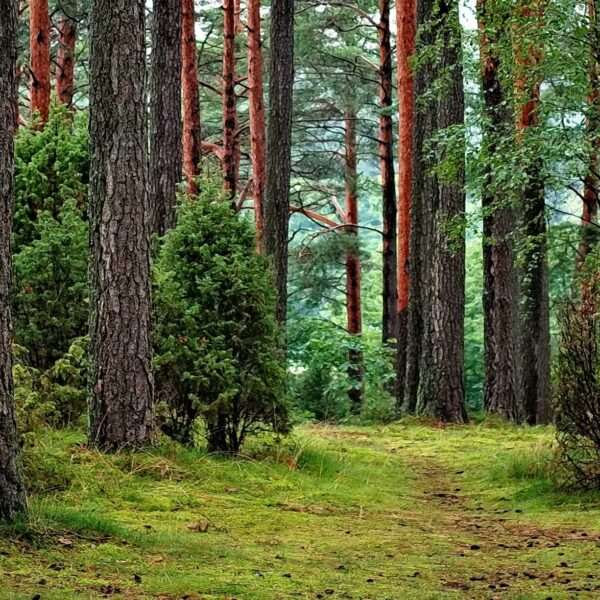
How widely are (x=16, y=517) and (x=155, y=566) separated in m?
0.75

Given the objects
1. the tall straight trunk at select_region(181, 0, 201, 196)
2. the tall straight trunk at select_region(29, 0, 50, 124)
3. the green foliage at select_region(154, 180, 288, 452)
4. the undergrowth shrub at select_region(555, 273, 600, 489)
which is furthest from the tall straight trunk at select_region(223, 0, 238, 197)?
the undergrowth shrub at select_region(555, 273, 600, 489)

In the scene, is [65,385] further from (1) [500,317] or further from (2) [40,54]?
(2) [40,54]

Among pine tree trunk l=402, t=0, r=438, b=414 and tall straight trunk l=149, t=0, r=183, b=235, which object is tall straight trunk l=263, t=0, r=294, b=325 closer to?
pine tree trunk l=402, t=0, r=438, b=414

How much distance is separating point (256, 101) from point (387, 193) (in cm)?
366

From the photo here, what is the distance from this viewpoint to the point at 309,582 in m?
4.49

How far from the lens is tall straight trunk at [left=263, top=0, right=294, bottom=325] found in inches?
559

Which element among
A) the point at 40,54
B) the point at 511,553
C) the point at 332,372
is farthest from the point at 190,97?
the point at 511,553

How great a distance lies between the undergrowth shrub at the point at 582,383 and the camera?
7215mm

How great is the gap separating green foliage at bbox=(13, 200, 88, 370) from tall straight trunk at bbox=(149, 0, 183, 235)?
106 inches

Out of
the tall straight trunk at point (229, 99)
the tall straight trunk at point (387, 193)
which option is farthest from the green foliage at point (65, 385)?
the tall straight trunk at point (387, 193)

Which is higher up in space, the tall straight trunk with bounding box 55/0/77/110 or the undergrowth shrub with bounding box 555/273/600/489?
the tall straight trunk with bounding box 55/0/77/110

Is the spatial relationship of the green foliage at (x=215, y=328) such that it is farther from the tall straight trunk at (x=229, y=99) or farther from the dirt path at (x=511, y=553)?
the tall straight trunk at (x=229, y=99)

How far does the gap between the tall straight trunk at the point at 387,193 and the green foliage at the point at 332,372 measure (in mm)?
1418

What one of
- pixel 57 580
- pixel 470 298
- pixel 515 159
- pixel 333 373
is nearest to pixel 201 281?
pixel 515 159
